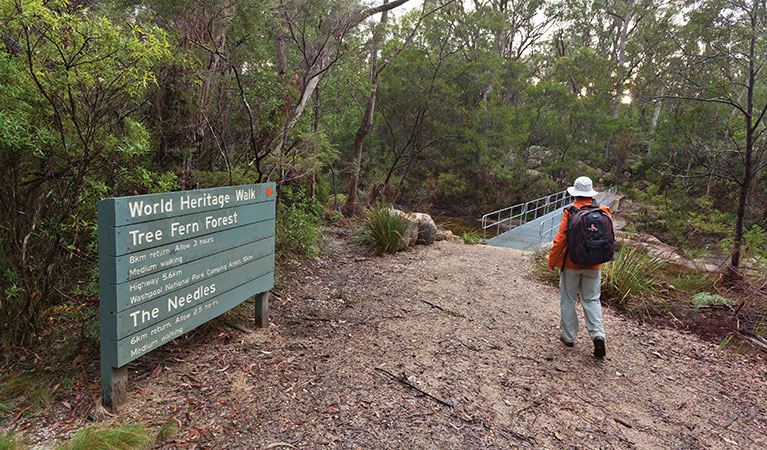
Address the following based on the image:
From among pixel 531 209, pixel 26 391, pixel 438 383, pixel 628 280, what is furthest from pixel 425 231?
pixel 531 209

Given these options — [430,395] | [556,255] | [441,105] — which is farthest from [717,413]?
[441,105]

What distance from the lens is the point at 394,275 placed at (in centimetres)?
591

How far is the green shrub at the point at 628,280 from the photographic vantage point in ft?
17.4

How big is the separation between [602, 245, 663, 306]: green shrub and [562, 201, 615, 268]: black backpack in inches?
83.6

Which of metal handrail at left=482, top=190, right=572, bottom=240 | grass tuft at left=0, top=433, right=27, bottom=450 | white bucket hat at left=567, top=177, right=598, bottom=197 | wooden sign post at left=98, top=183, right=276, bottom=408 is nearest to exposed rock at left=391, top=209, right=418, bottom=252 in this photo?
white bucket hat at left=567, top=177, right=598, bottom=197

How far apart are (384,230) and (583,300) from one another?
379 centimetres

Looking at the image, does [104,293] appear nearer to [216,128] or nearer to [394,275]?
[216,128]

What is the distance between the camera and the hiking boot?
3662mm

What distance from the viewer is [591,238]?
11.5 feet

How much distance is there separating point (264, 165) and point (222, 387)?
3.39m

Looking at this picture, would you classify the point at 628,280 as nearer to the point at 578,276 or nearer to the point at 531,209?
the point at 578,276

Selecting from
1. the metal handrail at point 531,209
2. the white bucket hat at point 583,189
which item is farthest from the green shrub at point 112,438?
the metal handrail at point 531,209

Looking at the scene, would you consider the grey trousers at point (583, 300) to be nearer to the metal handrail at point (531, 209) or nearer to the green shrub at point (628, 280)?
the green shrub at point (628, 280)

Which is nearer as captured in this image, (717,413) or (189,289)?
(189,289)
